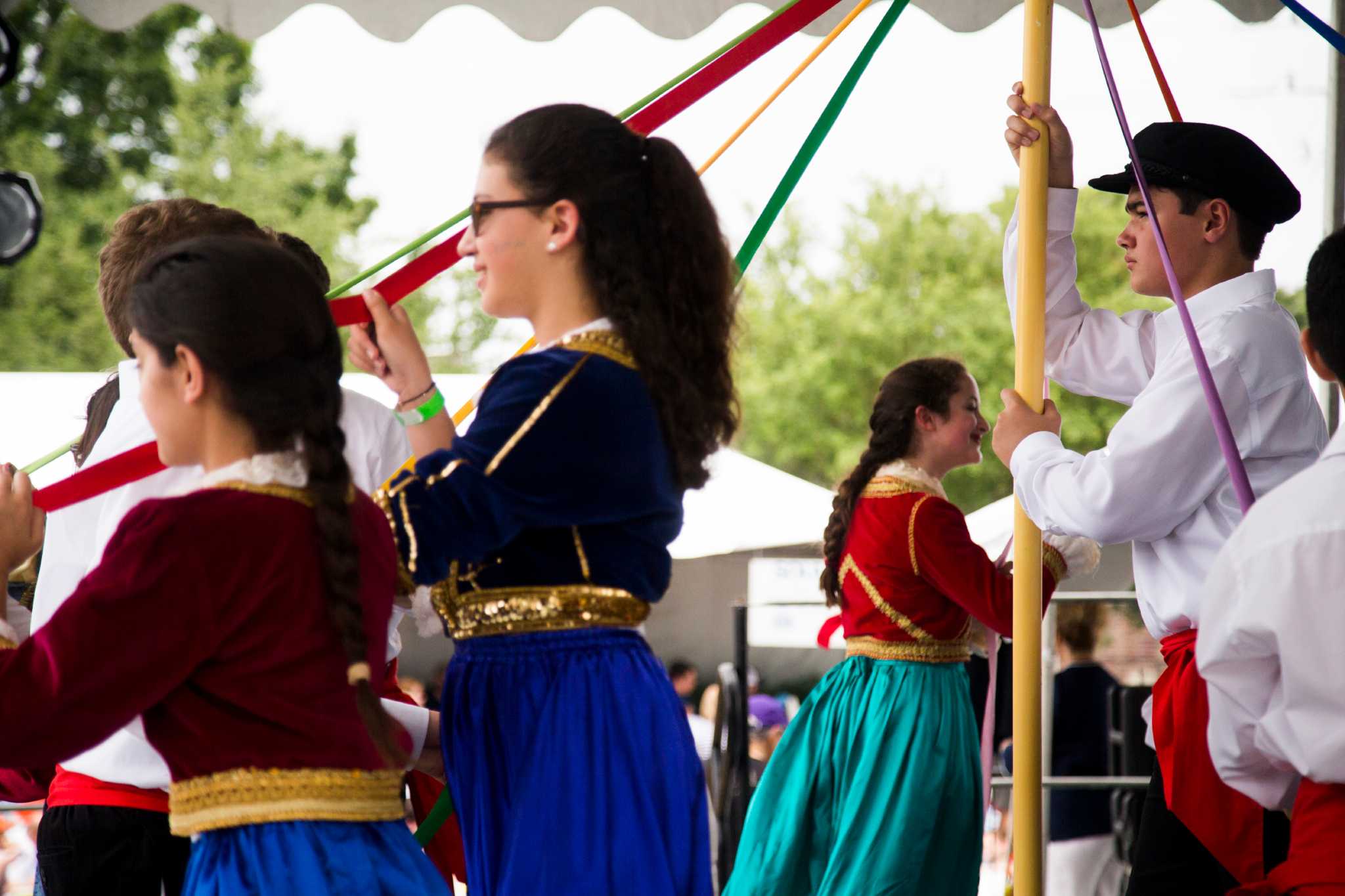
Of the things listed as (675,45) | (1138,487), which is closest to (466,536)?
(1138,487)

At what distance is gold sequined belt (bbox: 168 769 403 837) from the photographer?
1.49 m

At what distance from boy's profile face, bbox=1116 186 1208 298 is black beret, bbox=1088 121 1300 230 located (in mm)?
37

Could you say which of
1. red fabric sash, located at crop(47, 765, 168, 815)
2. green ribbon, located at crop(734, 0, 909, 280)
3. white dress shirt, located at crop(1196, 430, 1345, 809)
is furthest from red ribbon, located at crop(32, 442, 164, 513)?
white dress shirt, located at crop(1196, 430, 1345, 809)

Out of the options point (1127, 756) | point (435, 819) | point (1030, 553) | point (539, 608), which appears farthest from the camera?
point (1127, 756)

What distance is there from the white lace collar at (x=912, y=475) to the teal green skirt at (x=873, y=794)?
444mm

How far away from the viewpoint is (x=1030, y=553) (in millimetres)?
2396

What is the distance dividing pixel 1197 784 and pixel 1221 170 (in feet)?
3.35

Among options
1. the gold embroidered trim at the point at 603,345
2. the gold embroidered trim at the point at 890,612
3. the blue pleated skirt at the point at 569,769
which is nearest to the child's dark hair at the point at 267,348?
the blue pleated skirt at the point at 569,769

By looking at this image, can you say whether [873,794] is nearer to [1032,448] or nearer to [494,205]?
[1032,448]

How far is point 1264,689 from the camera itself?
68.8 inches

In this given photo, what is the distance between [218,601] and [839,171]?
20110 millimetres

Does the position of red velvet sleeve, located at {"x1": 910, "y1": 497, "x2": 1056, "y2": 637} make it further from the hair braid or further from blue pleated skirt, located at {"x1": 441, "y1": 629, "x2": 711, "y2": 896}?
the hair braid

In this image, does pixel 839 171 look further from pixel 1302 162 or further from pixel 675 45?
pixel 1302 162

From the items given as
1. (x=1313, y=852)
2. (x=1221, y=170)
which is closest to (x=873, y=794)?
(x=1221, y=170)
